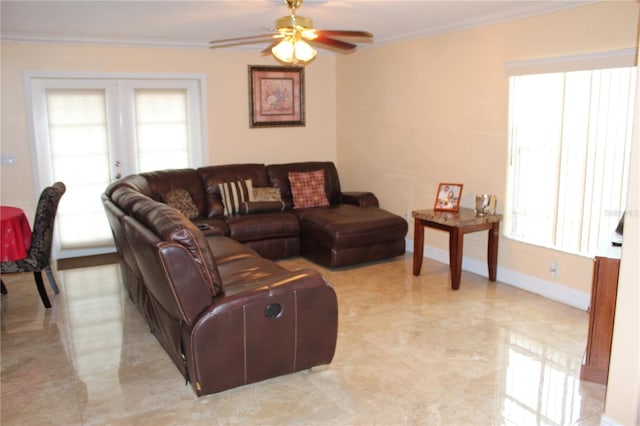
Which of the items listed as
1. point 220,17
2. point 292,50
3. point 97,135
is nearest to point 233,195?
point 97,135

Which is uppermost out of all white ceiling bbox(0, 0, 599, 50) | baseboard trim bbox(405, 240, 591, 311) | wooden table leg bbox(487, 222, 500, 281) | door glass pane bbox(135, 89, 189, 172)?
white ceiling bbox(0, 0, 599, 50)

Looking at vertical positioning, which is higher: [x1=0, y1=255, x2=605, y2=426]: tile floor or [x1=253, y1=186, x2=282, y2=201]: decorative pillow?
[x1=253, y1=186, x2=282, y2=201]: decorative pillow

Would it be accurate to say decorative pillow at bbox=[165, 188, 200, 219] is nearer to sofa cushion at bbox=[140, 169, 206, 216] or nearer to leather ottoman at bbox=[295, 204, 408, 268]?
sofa cushion at bbox=[140, 169, 206, 216]

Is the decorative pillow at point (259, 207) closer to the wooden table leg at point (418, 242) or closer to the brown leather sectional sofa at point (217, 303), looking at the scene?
the brown leather sectional sofa at point (217, 303)

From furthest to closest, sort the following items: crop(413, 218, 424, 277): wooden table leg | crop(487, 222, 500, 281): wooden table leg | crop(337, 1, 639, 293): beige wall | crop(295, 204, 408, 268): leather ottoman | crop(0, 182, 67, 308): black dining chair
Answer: crop(295, 204, 408, 268): leather ottoman < crop(413, 218, 424, 277): wooden table leg < crop(487, 222, 500, 281): wooden table leg < crop(0, 182, 67, 308): black dining chair < crop(337, 1, 639, 293): beige wall

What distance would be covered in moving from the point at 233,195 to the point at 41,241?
2022 mm

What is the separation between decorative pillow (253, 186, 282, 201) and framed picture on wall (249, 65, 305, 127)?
98 centimetres

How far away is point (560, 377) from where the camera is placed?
3.18m

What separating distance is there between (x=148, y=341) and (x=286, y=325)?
4.31ft

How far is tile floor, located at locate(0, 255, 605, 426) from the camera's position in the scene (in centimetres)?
282

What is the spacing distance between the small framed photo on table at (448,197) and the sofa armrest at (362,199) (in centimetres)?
106

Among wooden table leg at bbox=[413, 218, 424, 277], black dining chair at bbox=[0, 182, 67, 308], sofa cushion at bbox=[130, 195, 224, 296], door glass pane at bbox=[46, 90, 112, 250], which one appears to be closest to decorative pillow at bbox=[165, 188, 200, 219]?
door glass pane at bbox=[46, 90, 112, 250]

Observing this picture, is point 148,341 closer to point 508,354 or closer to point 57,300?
point 57,300

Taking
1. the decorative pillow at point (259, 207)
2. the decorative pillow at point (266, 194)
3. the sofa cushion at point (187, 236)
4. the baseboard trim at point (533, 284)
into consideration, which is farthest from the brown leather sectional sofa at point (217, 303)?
the baseboard trim at point (533, 284)
